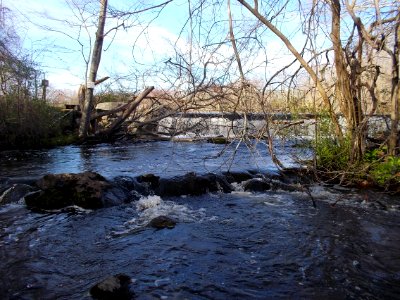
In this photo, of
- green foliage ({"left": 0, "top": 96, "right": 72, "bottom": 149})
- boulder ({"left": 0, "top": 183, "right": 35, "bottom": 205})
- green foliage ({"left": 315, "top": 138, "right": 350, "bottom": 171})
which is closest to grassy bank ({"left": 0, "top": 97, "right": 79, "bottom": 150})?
green foliage ({"left": 0, "top": 96, "right": 72, "bottom": 149})

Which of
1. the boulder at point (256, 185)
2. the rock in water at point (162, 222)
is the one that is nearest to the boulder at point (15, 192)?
the rock in water at point (162, 222)

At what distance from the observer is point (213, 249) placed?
4723mm

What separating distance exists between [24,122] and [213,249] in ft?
31.0

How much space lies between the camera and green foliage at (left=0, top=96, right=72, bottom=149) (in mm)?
11711

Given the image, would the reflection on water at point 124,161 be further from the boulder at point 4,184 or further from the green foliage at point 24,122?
the green foliage at point 24,122

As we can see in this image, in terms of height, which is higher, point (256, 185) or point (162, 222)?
point (256, 185)

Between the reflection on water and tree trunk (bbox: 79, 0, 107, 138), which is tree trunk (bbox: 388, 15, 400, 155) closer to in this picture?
the reflection on water

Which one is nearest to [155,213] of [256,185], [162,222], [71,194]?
[162,222]

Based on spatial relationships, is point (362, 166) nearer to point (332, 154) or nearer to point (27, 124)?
point (332, 154)

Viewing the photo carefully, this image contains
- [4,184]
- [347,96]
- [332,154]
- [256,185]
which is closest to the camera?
[4,184]

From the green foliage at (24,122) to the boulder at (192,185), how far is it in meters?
6.52

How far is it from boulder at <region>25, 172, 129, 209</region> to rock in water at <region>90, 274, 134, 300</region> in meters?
3.06

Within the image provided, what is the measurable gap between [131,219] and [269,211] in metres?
2.31

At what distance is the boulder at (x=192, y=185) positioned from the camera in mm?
7623
